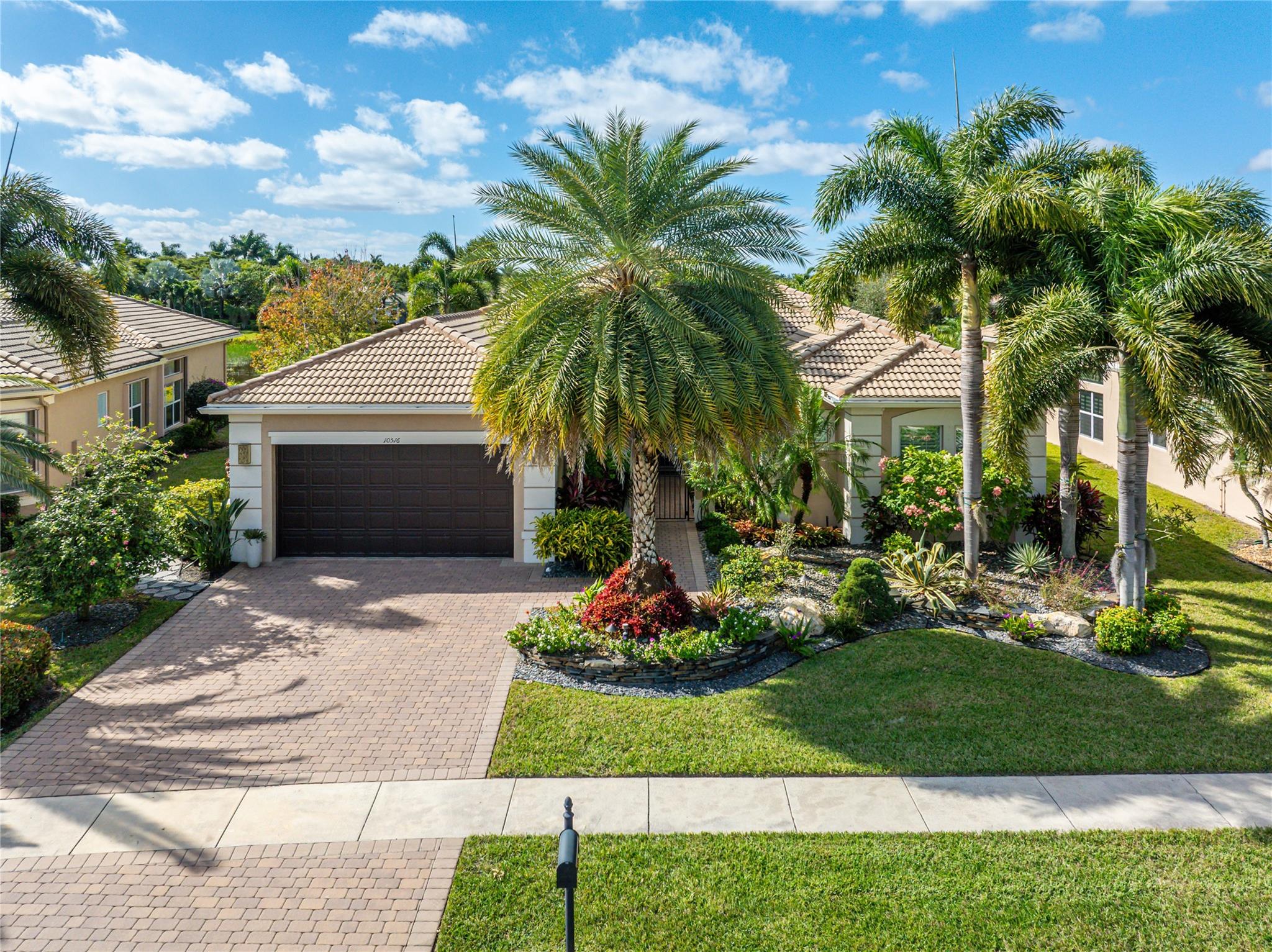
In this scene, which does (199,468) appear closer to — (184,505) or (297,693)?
(184,505)

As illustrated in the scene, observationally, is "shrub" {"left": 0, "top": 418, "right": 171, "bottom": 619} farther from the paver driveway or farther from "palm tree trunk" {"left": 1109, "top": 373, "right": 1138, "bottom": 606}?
"palm tree trunk" {"left": 1109, "top": 373, "right": 1138, "bottom": 606}

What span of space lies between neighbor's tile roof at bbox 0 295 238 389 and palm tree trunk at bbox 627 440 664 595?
928 cm

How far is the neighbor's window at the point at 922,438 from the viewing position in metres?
17.8

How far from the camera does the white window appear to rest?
17.8 metres

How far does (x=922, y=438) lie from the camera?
58.7 ft

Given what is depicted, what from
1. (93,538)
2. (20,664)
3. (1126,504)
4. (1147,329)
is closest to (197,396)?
(93,538)

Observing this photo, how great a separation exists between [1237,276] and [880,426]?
717 centimetres

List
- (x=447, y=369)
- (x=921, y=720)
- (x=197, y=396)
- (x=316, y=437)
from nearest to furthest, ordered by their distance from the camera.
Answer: (x=921, y=720) → (x=316, y=437) → (x=447, y=369) → (x=197, y=396)

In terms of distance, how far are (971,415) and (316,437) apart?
11597mm

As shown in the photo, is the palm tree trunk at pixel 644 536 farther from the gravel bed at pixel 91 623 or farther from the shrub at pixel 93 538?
the gravel bed at pixel 91 623

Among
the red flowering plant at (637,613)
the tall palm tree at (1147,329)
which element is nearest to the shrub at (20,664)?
the red flowering plant at (637,613)

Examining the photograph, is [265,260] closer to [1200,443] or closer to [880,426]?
[880,426]

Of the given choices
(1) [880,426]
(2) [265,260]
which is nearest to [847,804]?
(1) [880,426]

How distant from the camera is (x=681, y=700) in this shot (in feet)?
35.8
